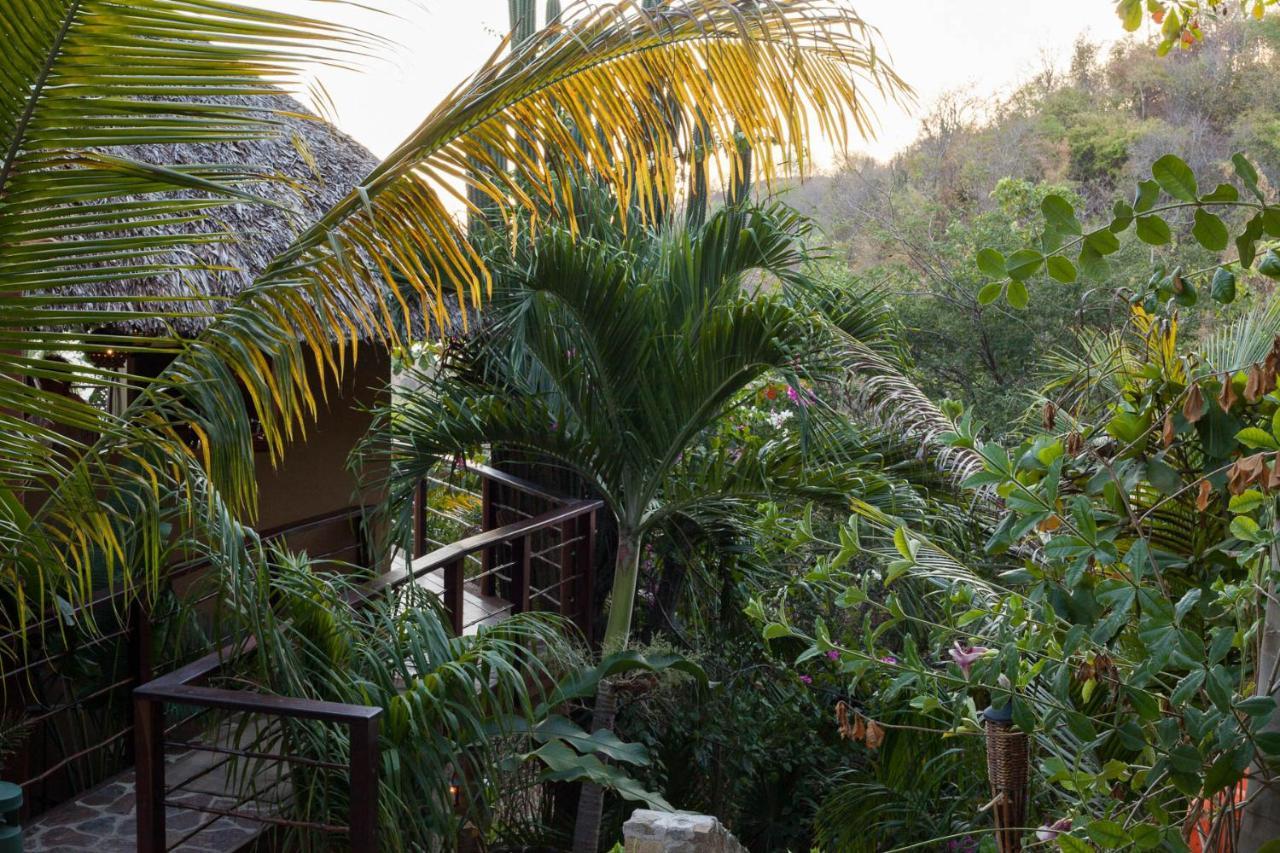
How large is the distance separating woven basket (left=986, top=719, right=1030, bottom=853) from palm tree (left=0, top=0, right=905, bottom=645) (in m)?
1.35

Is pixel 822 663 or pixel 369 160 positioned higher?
pixel 369 160

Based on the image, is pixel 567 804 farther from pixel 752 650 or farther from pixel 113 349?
pixel 113 349

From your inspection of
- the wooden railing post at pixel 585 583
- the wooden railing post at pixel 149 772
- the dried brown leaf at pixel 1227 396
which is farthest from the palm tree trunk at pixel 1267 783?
the wooden railing post at pixel 585 583

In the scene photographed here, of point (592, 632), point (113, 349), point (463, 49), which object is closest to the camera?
point (113, 349)

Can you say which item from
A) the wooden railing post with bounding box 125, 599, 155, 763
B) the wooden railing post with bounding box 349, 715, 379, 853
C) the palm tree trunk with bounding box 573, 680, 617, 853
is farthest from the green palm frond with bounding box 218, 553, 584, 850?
the palm tree trunk with bounding box 573, 680, 617, 853

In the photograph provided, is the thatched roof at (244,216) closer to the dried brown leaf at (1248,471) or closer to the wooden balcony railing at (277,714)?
the wooden balcony railing at (277,714)

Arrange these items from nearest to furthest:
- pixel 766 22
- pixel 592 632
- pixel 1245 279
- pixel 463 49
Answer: pixel 766 22 < pixel 463 49 < pixel 592 632 < pixel 1245 279

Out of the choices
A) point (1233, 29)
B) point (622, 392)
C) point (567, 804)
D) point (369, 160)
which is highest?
point (1233, 29)

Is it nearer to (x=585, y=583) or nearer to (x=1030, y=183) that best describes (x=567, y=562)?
(x=585, y=583)

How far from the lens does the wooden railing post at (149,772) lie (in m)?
3.51

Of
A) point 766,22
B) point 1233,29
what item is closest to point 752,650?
point 766,22

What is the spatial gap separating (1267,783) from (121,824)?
4091 millimetres

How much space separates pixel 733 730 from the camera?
23.6 ft

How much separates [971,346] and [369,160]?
5882mm
